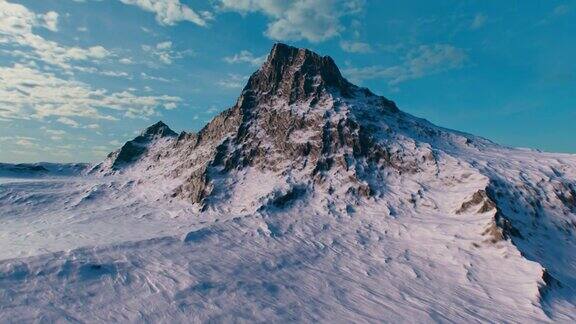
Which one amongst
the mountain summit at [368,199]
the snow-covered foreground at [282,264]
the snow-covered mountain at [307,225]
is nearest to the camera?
the snow-covered foreground at [282,264]

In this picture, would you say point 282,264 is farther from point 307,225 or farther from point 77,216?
point 77,216

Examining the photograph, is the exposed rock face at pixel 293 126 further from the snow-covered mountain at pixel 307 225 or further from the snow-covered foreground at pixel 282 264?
the snow-covered foreground at pixel 282 264

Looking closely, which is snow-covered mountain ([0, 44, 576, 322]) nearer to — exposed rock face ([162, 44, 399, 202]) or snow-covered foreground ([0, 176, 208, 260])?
exposed rock face ([162, 44, 399, 202])

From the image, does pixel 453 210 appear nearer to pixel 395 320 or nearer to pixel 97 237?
pixel 395 320

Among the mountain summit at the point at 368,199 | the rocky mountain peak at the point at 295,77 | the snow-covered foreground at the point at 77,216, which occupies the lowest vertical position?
the snow-covered foreground at the point at 77,216

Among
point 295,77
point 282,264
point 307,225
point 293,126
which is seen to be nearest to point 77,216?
point 307,225

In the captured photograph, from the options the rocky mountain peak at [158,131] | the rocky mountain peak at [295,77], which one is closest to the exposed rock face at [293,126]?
the rocky mountain peak at [295,77]
